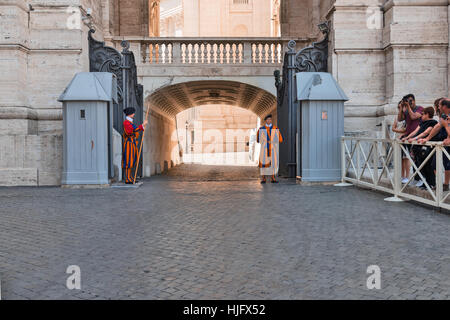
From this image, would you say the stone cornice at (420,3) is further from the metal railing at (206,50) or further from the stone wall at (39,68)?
the stone wall at (39,68)

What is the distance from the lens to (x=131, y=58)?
1356 centimetres

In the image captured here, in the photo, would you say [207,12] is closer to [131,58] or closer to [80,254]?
[131,58]

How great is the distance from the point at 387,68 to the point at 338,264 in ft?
34.2

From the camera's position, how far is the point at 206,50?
1784 centimetres

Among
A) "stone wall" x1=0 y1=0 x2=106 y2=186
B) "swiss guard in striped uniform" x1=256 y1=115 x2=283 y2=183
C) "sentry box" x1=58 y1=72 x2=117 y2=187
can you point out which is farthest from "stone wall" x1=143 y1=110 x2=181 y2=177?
"sentry box" x1=58 y1=72 x2=117 y2=187

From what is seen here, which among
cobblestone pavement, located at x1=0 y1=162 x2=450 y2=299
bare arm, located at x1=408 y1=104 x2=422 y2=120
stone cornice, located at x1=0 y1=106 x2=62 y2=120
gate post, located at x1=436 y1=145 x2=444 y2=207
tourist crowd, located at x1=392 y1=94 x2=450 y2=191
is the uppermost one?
stone cornice, located at x1=0 y1=106 x2=62 y2=120

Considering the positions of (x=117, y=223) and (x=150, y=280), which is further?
(x=117, y=223)

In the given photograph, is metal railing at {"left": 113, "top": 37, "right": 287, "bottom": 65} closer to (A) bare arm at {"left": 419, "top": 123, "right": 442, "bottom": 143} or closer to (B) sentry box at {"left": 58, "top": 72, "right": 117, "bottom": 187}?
(B) sentry box at {"left": 58, "top": 72, "right": 117, "bottom": 187}

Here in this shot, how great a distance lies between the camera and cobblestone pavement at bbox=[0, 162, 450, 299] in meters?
3.68

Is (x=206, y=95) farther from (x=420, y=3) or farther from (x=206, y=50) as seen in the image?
(x=420, y=3)

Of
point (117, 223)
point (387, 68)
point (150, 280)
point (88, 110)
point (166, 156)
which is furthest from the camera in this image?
point (166, 156)

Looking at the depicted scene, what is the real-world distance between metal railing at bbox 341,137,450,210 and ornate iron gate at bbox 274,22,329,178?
2.01m
